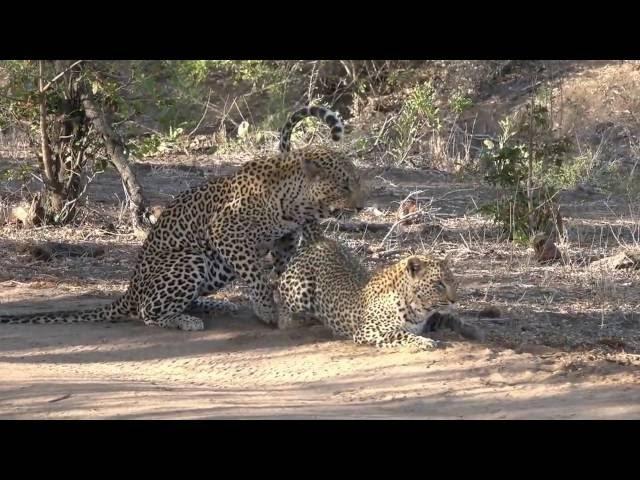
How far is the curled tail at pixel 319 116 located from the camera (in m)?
9.88

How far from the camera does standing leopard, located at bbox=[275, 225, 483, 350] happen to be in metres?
8.55

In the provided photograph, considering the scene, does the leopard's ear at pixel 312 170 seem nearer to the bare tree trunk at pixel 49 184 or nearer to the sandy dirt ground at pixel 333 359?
the sandy dirt ground at pixel 333 359

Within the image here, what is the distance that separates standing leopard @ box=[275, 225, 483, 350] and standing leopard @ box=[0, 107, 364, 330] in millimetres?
249

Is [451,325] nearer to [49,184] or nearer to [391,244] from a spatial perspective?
[391,244]

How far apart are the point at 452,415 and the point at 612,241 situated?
643 centimetres

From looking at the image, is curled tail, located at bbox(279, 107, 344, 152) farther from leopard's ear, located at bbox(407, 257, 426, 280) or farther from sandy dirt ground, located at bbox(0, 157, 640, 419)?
leopard's ear, located at bbox(407, 257, 426, 280)

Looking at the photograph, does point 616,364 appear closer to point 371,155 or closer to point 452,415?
point 452,415

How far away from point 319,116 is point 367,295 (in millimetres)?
1960

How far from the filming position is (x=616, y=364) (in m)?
8.21

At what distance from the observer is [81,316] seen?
31.4ft

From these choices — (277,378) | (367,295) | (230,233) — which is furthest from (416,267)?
(230,233)

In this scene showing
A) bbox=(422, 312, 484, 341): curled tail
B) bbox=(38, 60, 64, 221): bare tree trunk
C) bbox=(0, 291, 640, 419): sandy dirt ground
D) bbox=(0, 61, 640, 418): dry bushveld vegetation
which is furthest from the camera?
bbox=(38, 60, 64, 221): bare tree trunk

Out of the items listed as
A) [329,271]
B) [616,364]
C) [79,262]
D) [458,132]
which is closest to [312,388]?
[329,271]

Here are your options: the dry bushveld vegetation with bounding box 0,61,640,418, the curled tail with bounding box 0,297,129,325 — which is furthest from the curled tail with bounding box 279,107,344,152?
the curled tail with bounding box 0,297,129,325
